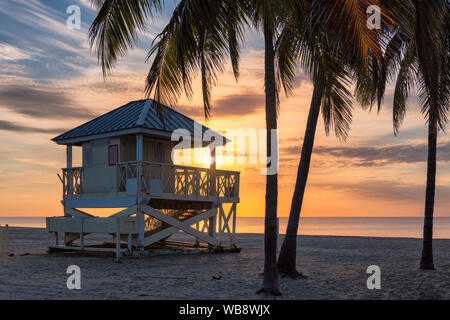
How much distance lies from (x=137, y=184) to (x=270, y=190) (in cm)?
874

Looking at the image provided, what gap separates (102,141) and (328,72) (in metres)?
12.1

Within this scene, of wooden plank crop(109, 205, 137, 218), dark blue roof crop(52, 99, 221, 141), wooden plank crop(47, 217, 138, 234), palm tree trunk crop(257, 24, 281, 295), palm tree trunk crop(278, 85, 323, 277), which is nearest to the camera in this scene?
palm tree trunk crop(257, 24, 281, 295)

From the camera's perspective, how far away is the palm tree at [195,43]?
380 inches

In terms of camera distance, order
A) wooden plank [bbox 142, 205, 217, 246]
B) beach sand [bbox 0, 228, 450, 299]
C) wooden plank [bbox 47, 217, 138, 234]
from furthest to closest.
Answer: wooden plank [bbox 142, 205, 217, 246] < wooden plank [bbox 47, 217, 138, 234] < beach sand [bbox 0, 228, 450, 299]

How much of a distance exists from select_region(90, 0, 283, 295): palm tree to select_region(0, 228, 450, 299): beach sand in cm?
166

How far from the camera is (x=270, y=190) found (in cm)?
1073

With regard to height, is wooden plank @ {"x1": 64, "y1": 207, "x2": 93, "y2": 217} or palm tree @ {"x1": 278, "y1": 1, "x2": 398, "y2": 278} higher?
palm tree @ {"x1": 278, "y1": 1, "x2": 398, "y2": 278}

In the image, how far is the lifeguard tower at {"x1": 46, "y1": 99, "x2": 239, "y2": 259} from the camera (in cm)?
1864

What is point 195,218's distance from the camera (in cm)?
2116

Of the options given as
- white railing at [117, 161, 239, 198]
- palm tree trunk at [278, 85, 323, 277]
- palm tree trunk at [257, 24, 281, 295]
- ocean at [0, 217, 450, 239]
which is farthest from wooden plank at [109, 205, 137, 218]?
ocean at [0, 217, 450, 239]

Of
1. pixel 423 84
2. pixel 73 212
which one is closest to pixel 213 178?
pixel 73 212

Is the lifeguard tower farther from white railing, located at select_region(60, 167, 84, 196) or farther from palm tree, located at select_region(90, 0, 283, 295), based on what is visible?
palm tree, located at select_region(90, 0, 283, 295)

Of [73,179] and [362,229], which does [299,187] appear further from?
[362,229]
